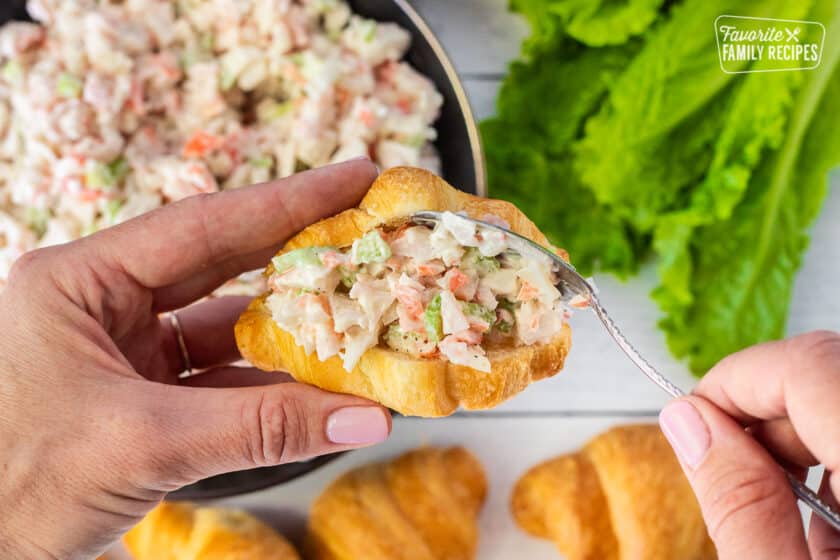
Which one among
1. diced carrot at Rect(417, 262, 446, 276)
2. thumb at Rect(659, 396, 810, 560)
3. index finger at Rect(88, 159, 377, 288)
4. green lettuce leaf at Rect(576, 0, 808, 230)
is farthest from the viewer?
green lettuce leaf at Rect(576, 0, 808, 230)

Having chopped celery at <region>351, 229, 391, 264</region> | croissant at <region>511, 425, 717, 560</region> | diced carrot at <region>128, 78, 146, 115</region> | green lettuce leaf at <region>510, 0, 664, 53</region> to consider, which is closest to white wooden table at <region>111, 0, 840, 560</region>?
croissant at <region>511, 425, 717, 560</region>

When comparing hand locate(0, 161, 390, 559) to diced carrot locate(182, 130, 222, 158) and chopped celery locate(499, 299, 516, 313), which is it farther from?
diced carrot locate(182, 130, 222, 158)

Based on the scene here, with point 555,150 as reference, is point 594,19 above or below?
above

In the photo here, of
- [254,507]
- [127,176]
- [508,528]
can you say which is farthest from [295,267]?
[508,528]

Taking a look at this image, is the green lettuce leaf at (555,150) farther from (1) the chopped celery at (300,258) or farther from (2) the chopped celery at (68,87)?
(2) the chopped celery at (68,87)

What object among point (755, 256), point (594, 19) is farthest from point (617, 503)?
point (594, 19)

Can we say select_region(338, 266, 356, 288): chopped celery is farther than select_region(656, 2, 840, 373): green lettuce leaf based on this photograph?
No

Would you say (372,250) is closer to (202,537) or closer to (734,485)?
(734,485)
